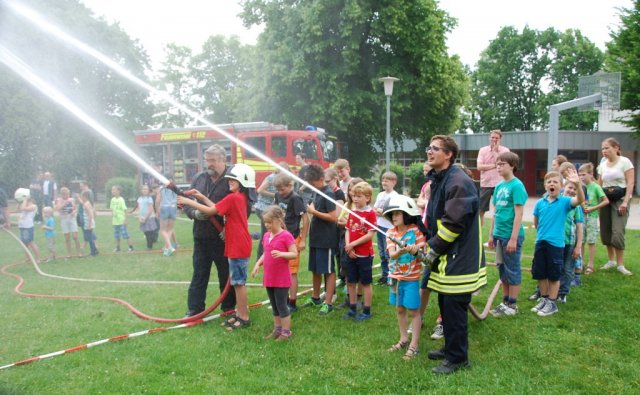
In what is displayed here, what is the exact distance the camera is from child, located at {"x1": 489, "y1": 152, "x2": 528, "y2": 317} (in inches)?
233

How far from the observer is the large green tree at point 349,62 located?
2292 centimetres

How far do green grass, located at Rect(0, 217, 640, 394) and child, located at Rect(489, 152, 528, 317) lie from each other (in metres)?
0.29

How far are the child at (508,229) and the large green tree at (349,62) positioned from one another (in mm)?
17079

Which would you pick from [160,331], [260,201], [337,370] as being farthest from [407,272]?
[260,201]

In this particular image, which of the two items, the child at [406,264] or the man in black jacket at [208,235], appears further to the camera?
the man in black jacket at [208,235]

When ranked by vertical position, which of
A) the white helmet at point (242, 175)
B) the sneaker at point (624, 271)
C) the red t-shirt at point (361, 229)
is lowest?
the sneaker at point (624, 271)

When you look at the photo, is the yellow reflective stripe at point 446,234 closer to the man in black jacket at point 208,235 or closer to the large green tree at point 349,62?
the man in black jacket at point 208,235

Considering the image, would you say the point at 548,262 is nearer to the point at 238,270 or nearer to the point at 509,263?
the point at 509,263

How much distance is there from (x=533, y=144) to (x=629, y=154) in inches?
251

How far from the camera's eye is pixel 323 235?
6465 millimetres

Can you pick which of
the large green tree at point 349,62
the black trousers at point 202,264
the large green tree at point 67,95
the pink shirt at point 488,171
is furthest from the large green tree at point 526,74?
the black trousers at point 202,264

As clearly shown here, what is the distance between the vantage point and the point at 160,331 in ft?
19.6

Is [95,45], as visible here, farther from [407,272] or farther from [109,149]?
[407,272]

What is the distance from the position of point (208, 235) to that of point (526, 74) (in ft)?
180
